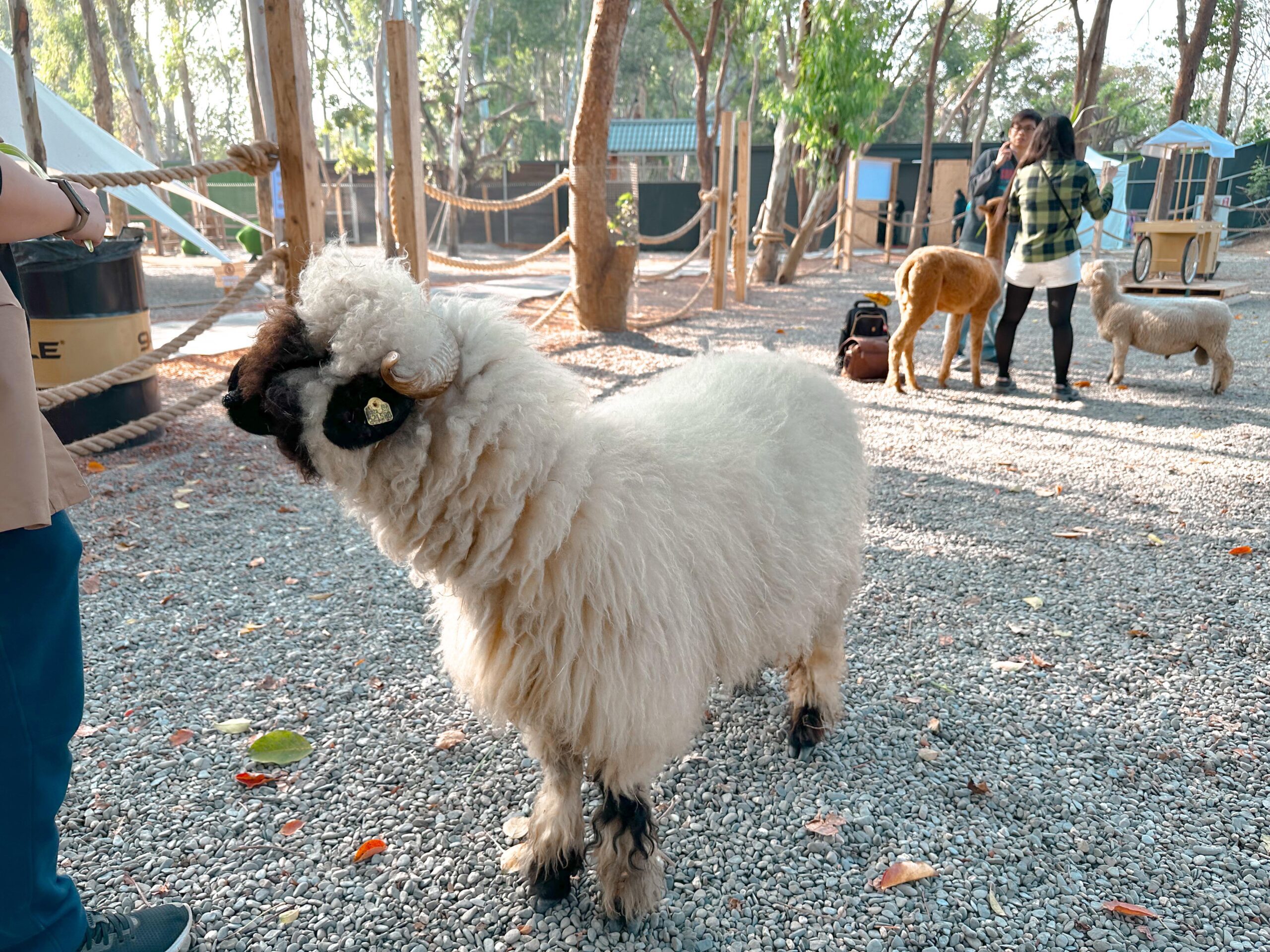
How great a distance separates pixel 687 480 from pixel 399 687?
5.23 feet

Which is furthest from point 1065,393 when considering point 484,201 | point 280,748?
point 280,748

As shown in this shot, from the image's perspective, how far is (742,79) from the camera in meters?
39.2

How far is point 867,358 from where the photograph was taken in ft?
26.5

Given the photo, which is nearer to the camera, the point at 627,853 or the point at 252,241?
the point at 627,853

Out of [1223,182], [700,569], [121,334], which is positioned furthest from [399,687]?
[1223,182]

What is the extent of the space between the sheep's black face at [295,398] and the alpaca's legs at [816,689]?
65.9 inches

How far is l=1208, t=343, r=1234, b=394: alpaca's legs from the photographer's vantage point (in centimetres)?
714

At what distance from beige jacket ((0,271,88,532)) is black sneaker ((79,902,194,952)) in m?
1.01

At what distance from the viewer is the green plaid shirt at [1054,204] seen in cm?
647

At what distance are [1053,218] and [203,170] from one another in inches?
237

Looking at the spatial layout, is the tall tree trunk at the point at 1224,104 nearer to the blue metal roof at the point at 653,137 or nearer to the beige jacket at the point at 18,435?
the blue metal roof at the point at 653,137

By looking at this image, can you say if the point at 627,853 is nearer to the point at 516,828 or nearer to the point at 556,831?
the point at 556,831

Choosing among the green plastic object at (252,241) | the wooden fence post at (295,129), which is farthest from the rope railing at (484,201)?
the green plastic object at (252,241)

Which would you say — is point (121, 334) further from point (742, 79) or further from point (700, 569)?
point (742, 79)
